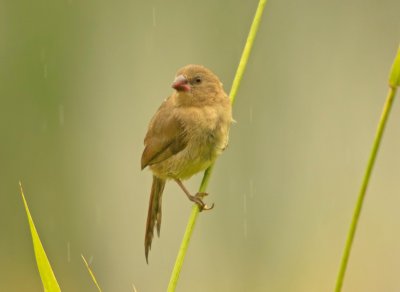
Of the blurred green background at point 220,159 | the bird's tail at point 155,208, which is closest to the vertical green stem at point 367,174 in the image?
the bird's tail at point 155,208

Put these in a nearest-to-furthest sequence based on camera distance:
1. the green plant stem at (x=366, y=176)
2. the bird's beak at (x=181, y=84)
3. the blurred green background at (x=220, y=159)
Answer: the green plant stem at (x=366, y=176), the bird's beak at (x=181, y=84), the blurred green background at (x=220, y=159)

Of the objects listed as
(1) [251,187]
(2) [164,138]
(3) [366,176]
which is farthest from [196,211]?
(1) [251,187]

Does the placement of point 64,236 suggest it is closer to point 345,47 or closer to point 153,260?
point 153,260

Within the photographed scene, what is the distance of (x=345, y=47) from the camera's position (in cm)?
962

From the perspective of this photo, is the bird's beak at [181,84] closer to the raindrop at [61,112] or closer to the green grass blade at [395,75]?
the green grass blade at [395,75]

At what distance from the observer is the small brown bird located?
3.82 meters

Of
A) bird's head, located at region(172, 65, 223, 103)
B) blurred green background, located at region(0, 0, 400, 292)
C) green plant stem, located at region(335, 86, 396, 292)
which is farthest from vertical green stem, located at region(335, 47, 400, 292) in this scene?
blurred green background, located at region(0, 0, 400, 292)

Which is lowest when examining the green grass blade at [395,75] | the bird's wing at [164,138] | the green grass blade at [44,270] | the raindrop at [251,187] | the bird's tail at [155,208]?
the raindrop at [251,187]

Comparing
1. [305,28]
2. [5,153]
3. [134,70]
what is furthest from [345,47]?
[5,153]

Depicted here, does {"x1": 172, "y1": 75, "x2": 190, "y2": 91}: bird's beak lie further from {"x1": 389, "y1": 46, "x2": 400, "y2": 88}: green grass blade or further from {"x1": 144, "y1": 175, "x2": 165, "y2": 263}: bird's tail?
{"x1": 389, "y1": 46, "x2": 400, "y2": 88}: green grass blade

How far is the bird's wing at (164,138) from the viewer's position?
396 centimetres

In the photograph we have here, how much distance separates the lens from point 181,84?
12.6ft

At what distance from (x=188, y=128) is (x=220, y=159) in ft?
16.4

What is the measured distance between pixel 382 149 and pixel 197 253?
196 centimetres
